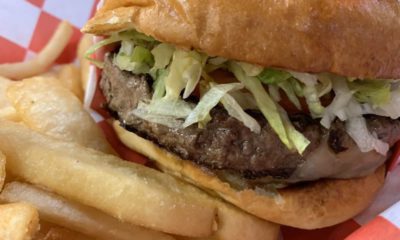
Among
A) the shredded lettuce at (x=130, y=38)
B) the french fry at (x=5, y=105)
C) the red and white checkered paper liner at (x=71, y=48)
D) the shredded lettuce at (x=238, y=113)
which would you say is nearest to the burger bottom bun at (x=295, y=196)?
the red and white checkered paper liner at (x=71, y=48)

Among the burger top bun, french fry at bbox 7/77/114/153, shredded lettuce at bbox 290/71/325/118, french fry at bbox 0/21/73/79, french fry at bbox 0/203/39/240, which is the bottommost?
french fry at bbox 0/21/73/79

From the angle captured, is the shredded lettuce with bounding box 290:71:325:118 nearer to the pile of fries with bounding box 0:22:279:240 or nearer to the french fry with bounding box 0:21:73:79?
the pile of fries with bounding box 0:22:279:240

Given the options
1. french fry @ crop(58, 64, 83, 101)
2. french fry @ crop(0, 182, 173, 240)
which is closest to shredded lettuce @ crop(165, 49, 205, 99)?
french fry @ crop(0, 182, 173, 240)

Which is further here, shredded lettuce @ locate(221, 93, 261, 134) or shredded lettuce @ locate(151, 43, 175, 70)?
shredded lettuce @ locate(151, 43, 175, 70)

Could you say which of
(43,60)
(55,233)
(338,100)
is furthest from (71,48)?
(338,100)

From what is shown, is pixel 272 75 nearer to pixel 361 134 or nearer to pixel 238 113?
pixel 238 113

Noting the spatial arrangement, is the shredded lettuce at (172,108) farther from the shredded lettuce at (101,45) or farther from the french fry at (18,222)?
the french fry at (18,222)

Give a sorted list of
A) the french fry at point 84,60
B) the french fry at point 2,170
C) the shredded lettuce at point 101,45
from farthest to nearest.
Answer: the french fry at point 84,60
the shredded lettuce at point 101,45
the french fry at point 2,170
